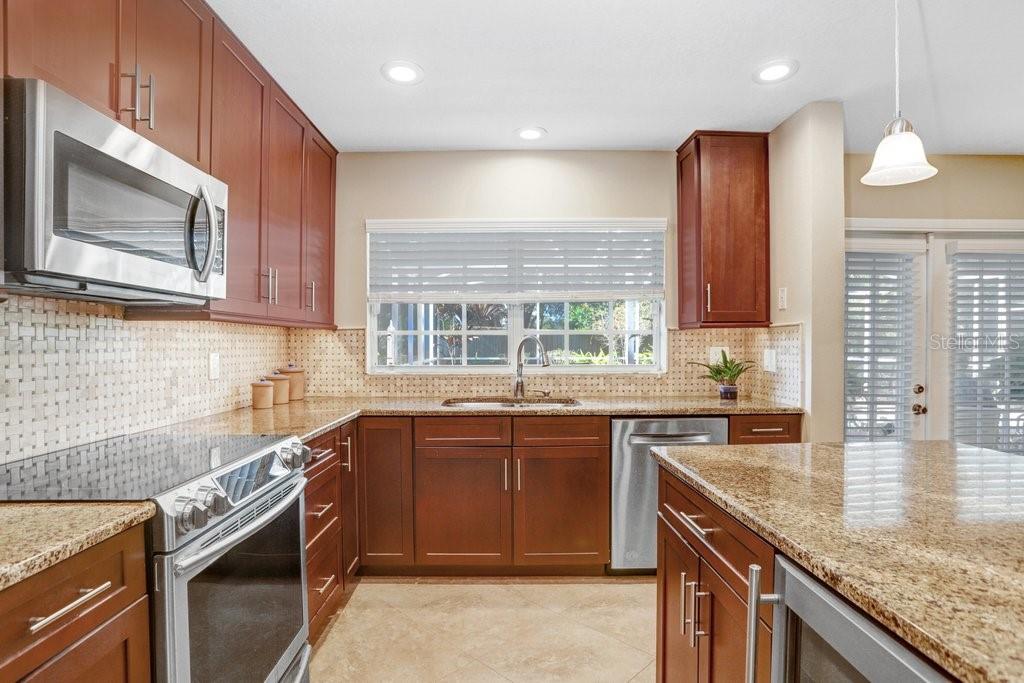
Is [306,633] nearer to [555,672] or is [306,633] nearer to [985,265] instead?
[555,672]

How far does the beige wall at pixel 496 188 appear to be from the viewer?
344cm

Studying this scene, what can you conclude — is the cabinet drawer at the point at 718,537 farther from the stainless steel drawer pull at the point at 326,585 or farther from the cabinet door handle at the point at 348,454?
the cabinet door handle at the point at 348,454

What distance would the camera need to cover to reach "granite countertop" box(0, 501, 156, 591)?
0.87 metres

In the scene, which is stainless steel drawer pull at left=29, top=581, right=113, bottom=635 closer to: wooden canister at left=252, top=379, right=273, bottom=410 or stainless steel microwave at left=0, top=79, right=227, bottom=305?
stainless steel microwave at left=0, top=79, right=227, bottom=305

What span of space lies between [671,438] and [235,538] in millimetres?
2115

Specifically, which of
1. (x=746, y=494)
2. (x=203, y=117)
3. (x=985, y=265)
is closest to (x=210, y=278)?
(x=203, y=117)

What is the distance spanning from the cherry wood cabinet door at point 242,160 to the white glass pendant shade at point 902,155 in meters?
2.29

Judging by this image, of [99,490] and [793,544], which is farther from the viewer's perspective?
[99,490]

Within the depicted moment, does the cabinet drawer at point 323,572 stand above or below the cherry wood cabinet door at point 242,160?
below

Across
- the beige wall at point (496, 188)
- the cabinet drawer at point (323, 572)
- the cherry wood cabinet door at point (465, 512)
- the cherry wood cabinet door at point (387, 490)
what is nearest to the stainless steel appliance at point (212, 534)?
the cabinet drawer at point (323, 572)

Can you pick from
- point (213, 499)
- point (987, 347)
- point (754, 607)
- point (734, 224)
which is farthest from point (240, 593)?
point (987, 347)

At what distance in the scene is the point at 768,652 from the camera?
3.28 ft

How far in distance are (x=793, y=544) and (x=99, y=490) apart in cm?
148

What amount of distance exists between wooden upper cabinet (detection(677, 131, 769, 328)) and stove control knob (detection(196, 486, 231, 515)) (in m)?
2.62
